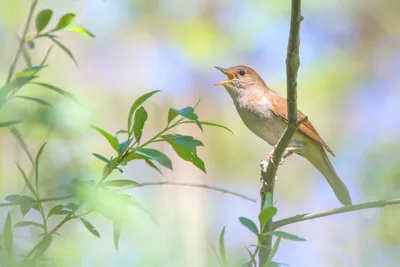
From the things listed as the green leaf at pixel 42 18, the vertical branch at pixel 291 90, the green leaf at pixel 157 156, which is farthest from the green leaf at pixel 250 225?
the green leaf at pixel 42 18

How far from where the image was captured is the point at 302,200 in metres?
9.16

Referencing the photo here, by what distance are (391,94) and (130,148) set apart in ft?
35.3

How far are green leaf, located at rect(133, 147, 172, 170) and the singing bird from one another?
3.31 m

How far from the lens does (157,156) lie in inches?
54.5

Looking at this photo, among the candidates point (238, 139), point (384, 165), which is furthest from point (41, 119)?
point (238, 139)

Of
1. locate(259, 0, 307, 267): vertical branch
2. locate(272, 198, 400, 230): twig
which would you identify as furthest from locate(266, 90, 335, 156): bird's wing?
locate(272, 198, 400, 230): twig

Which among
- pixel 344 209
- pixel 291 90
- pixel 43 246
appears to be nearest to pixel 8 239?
pixel 43 246

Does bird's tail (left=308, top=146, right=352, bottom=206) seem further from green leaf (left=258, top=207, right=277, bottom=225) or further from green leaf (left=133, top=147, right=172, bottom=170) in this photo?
green leaf (left=133, top=147, right=172, bottom=170)

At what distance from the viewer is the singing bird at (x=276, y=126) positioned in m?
4.87

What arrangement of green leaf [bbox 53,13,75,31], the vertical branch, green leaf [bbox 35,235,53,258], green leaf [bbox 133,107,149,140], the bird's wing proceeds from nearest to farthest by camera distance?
1. green leaf [bbox 35,235,53,258]
2. green leaf [bbox 133,107,149,140]
3. green leaf [bbox 53,13,75,31]
4. the vertical branch
5. the bird's wing

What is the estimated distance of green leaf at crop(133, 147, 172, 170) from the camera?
1.37 metres

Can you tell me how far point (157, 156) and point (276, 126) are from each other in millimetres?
3569

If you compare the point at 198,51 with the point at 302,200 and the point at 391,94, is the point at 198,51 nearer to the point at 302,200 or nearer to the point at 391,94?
the point at 302,200

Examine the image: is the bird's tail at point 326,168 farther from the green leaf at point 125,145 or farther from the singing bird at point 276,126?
the green leaf at point 125,145
